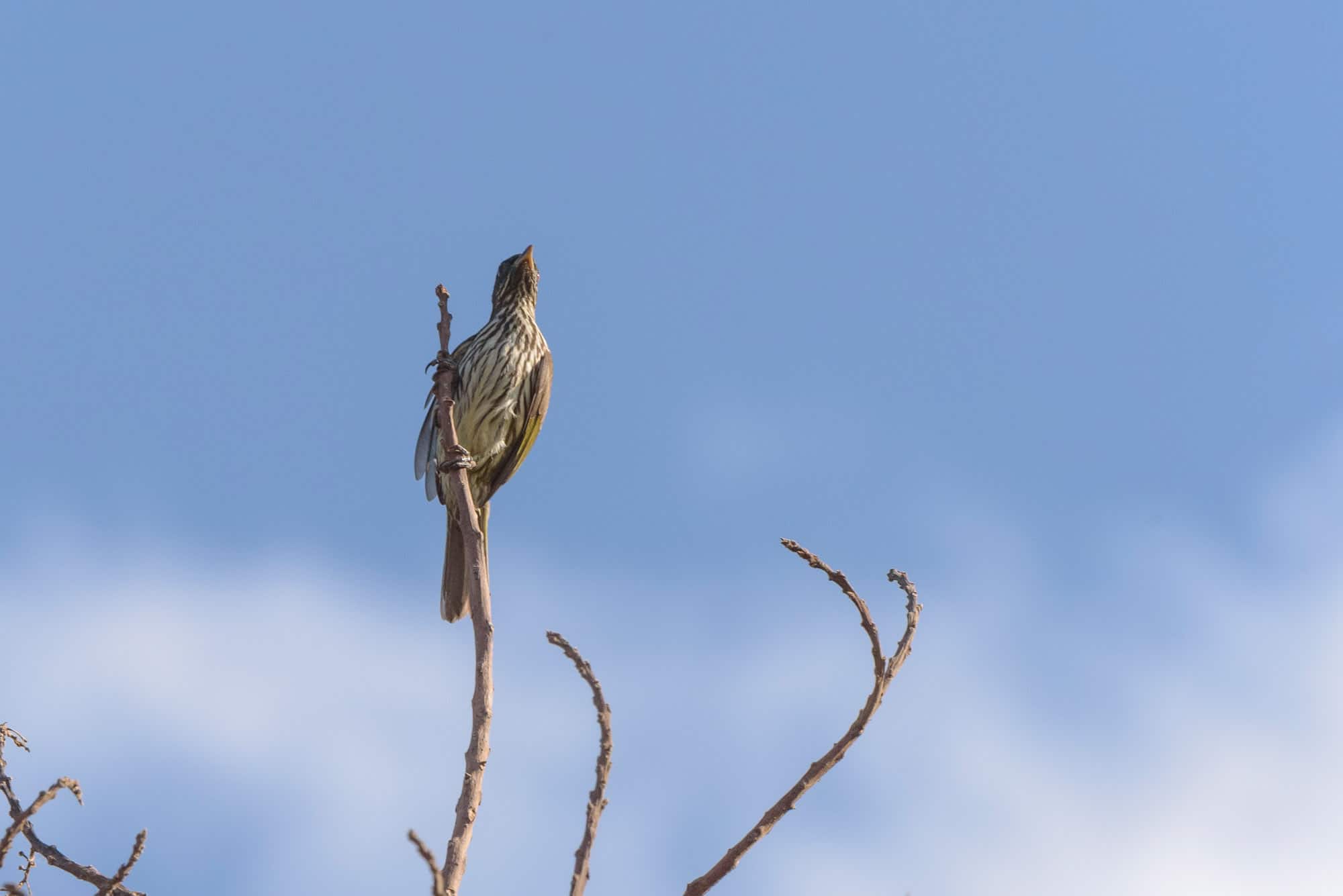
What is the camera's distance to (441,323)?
4.73m

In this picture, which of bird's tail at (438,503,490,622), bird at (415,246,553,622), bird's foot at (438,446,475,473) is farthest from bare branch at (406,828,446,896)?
bird at (415,246,553,622)

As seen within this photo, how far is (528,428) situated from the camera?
8.16 m

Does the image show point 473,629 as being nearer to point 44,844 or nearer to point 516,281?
point 44,844

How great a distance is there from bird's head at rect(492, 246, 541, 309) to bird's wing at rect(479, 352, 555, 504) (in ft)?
2.90

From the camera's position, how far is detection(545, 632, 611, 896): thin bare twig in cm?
255

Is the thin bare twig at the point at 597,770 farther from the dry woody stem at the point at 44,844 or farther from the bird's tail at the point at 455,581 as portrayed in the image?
the bird's tail at the point at 455,581

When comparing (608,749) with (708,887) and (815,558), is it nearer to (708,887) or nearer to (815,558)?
(708,887)

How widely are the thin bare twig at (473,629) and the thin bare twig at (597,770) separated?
27 centimetres

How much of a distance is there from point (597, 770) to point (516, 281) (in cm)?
675

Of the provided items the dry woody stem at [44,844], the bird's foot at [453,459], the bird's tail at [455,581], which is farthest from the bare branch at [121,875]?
the bird's tail at [455,581]

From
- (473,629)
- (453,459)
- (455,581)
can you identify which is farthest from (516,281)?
(473,629)

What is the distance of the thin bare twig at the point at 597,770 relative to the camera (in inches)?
100

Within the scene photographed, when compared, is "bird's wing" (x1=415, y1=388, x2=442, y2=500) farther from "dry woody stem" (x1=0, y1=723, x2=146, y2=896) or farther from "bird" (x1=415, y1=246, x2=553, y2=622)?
"dry woody stem" (x1=0, y1=723, x2=146, y2=896)

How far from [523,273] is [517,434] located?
4.96ft
